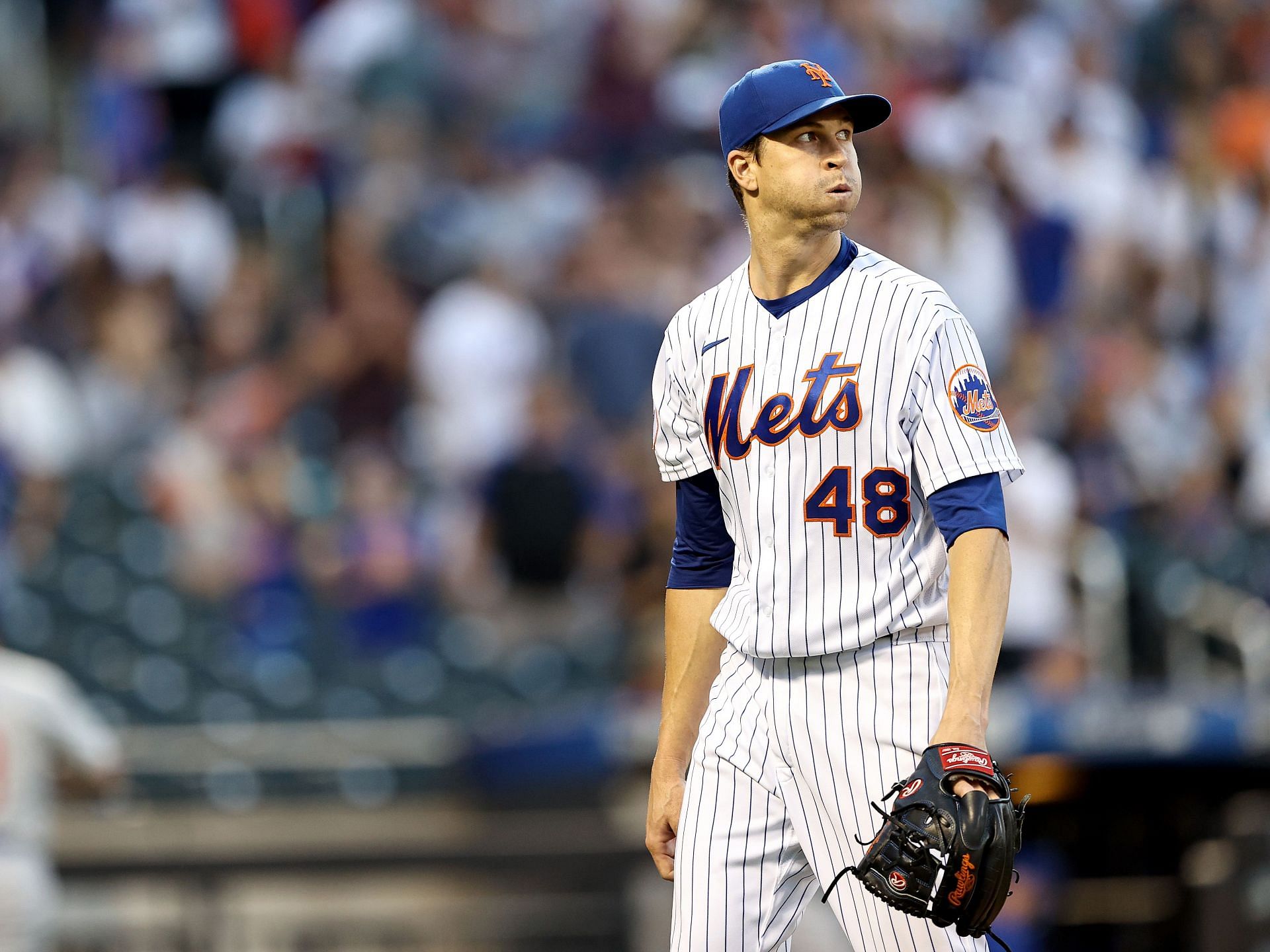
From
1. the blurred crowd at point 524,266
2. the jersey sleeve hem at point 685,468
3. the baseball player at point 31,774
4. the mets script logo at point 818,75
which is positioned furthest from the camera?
the blurred crowd at point 524,266

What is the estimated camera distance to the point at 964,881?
2.80 metres

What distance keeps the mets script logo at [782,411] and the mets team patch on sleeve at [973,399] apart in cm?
16

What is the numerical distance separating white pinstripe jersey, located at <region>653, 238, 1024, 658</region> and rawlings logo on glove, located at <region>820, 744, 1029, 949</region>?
0.32 m

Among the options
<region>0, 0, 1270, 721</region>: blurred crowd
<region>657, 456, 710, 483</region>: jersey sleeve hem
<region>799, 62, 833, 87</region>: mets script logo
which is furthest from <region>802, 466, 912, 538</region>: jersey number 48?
<region>0, 0, 1270, 721</region>: blurred crowd

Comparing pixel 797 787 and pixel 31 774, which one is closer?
pixel 797 787

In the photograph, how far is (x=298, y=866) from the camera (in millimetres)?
6883

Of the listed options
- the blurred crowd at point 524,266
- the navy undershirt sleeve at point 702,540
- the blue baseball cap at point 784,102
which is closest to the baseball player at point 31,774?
the blurred crowd at point 524,266

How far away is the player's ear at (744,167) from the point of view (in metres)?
3.20

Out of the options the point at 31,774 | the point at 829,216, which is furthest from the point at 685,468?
the point at 31,774

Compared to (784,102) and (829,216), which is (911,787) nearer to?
(829,216)

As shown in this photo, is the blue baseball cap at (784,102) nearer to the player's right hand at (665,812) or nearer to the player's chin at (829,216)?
the player's chin at (829,216)

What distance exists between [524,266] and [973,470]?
22.0 feet

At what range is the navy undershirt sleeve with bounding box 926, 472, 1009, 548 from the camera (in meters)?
2.92

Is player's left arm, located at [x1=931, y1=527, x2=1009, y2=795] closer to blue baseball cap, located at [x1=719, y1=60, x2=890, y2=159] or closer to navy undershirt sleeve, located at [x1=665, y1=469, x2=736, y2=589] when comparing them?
navy undershirt sleeve, located at [x1=665, y1=469, x2=736, y2=589]
